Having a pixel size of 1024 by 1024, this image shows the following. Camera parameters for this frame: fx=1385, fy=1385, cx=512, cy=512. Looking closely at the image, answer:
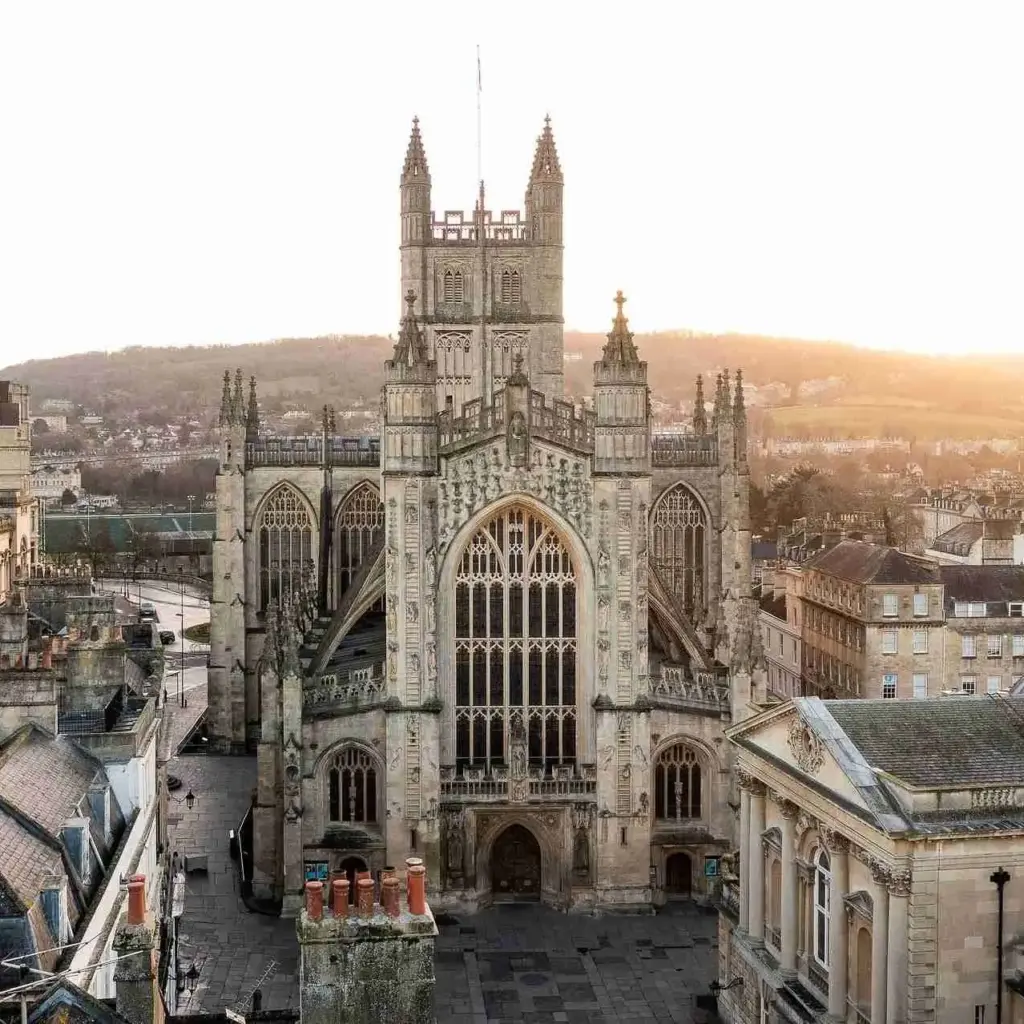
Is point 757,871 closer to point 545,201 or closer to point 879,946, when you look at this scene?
point 879,946

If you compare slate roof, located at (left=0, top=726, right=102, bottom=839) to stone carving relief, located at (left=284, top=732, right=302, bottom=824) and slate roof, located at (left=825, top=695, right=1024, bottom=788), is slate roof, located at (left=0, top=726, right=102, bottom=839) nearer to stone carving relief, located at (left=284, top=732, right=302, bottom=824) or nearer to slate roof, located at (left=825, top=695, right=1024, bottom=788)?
stone carving relief, located at (left=284, top=732, right=302, bottom=824)

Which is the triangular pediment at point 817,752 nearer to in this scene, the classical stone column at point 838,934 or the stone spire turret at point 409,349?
the classical stone column at point 838,934

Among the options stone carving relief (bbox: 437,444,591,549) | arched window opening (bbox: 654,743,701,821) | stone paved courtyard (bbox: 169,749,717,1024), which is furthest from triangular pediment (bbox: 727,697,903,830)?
stone carving relief (bbox: 437,444,591,549)

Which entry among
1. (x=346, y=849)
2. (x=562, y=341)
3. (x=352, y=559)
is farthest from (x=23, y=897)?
(x=562, y=341)

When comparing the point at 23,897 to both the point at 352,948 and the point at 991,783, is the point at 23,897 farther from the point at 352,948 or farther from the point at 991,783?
the point at 991,783

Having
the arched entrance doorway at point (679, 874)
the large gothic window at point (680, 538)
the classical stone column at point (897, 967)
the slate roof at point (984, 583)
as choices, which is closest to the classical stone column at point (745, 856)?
the classical stone column at point (897, 967)

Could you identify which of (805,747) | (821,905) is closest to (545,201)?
(805,747)
